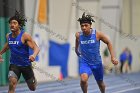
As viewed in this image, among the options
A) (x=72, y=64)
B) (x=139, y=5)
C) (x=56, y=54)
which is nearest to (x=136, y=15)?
(x=139, y=5)

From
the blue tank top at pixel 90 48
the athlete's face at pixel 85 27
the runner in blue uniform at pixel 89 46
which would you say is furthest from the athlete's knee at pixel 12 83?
the athlete's face at pixel 85 27

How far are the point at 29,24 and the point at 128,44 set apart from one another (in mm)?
18111

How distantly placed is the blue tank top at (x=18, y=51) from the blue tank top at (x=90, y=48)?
1.39m

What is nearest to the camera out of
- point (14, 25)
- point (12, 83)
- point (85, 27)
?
point (12, 83)

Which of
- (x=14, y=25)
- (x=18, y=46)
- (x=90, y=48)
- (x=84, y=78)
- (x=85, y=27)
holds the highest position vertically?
(x=14, y=25)

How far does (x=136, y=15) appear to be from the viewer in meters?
43.0

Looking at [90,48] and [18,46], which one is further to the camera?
[90,48]

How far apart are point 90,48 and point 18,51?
1.69 meters

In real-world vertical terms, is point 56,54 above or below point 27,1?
below

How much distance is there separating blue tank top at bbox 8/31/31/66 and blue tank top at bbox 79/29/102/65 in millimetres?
1387

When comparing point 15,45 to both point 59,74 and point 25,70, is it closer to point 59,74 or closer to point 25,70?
point 25,70

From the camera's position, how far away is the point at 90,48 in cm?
1129

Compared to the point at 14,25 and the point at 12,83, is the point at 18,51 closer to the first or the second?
the point at 14,25

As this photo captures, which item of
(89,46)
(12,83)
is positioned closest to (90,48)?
(89,46)
